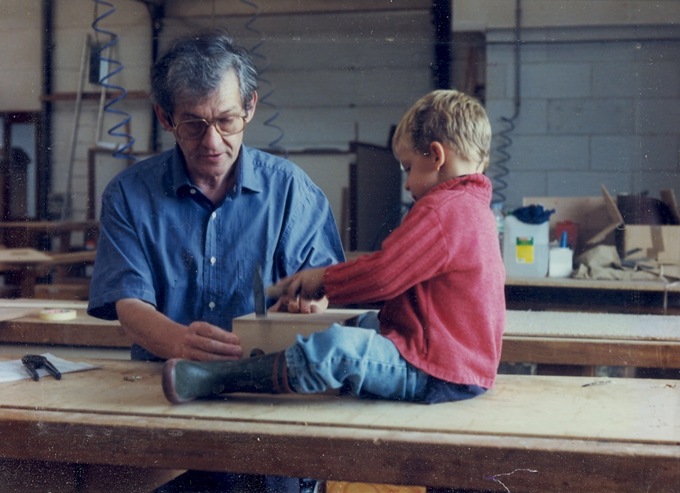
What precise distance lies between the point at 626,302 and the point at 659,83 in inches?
104

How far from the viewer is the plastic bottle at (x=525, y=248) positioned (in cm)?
420

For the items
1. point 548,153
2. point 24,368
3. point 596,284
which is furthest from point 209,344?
point 548,153

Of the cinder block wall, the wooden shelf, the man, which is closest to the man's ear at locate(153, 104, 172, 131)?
the man

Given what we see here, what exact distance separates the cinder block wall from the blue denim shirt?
14.4ft

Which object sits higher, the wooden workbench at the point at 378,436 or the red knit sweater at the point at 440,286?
the red knit sweater at the point at 440,286

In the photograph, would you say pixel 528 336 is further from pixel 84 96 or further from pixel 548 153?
pixel 84 96

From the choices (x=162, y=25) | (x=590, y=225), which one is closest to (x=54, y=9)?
(x=162, y=25)

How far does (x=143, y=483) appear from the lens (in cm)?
164

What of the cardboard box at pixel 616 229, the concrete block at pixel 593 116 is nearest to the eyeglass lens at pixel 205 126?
the cardboard box at pixel 616 229

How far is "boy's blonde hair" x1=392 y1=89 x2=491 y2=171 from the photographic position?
1674mm

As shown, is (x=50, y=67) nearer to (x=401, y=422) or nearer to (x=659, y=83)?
(x=659, y=83)

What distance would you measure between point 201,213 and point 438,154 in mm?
610

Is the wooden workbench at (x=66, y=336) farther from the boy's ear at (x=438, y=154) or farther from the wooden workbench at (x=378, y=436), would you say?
the boy's ear at (x=438, y=154)

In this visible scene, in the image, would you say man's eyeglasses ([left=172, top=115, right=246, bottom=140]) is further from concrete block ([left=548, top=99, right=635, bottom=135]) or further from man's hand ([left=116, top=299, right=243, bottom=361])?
concrete block ([left=548, top=99, right=635, bottom=135])
